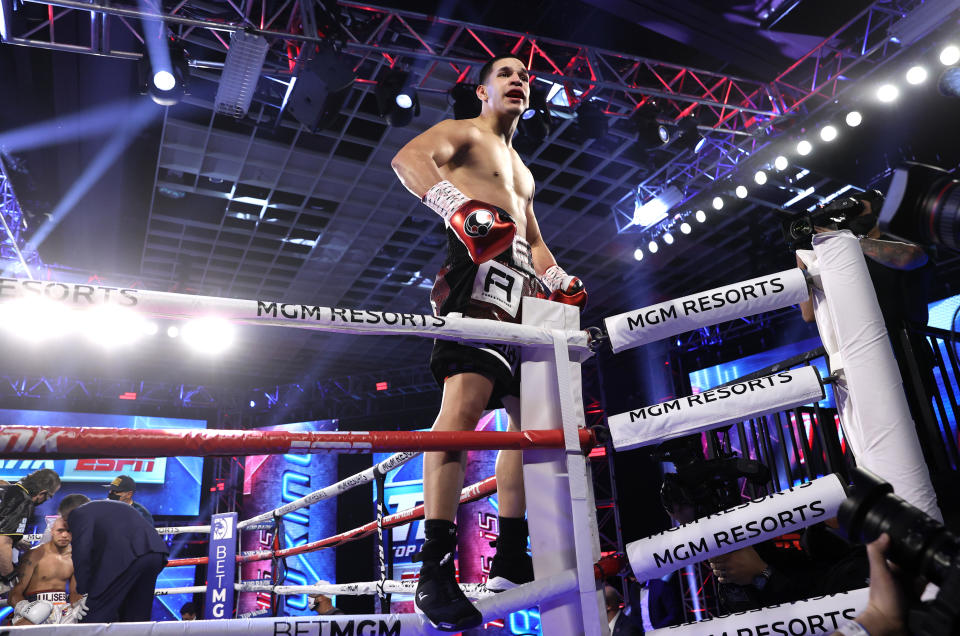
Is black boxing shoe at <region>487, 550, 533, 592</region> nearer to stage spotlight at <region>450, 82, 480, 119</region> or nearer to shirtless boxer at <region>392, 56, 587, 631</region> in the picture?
shirtless boxer at <region>392, 56, 587, 631</region>

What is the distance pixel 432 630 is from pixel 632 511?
28.9 ft

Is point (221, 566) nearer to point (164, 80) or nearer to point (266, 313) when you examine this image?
point (266, 313)

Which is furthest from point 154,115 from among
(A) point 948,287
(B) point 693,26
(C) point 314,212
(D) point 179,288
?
(A) point 948,287

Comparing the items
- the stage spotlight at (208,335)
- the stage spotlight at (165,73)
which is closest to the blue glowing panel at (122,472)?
the stage spotlight at (208,335)

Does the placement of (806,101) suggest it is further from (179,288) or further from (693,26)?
(179,288)

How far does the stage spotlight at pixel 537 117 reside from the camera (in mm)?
6305

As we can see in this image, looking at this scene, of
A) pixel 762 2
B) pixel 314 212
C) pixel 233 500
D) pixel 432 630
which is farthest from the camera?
pixel 233 500

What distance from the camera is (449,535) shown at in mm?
1406

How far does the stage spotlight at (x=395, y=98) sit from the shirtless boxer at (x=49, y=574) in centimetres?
435

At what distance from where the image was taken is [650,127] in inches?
275

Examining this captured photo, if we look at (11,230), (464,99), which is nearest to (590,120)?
(464,99)

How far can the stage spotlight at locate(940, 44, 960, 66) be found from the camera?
17.8ft

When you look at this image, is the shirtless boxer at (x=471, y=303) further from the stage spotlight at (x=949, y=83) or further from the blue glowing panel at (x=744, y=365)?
the blue glowing panel at (x=744, y=365)

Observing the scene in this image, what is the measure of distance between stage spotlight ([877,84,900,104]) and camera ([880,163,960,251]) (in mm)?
6152
